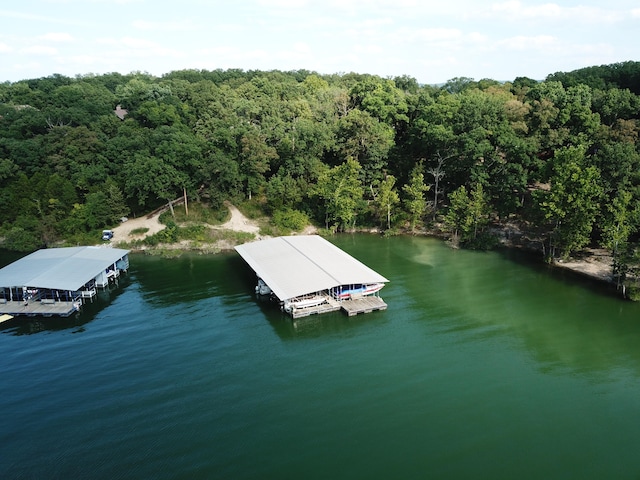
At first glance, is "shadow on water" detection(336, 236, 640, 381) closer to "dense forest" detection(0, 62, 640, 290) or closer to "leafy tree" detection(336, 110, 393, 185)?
"dense forest" detection(0, 62, 640, 290)

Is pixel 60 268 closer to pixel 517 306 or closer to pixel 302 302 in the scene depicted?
pixel 302 302

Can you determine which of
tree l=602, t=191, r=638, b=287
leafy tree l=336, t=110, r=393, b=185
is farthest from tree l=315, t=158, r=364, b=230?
tree l=602, t=191, r=638, b=287

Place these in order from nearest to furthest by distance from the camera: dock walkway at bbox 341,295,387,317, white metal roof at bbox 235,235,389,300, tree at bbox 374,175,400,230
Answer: dock walkway at bbox 341,295,387,317 → white metal roof at bbox 235,235,389,300 → tree at bbox 374,175,400,230

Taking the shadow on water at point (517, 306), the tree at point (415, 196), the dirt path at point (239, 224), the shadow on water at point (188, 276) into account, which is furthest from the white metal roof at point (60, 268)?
the tree at point (415, 196)

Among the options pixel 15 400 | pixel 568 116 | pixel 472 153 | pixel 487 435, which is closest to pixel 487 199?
pixel 472 153

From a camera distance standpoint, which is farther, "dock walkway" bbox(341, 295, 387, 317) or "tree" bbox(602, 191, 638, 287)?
"tree" bbox(602, 191, 638, 287)
